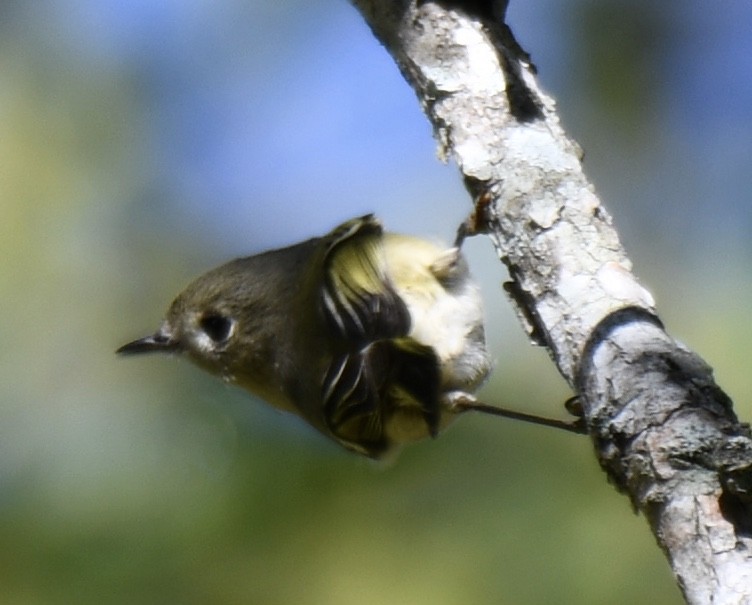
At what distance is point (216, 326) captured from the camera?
9.59ft

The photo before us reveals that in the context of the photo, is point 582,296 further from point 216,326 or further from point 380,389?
point 216,326

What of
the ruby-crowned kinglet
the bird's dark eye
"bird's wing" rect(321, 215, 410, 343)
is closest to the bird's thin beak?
the ruby-crowned kinglet

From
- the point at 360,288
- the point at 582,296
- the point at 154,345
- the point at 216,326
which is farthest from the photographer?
the point at 154,345

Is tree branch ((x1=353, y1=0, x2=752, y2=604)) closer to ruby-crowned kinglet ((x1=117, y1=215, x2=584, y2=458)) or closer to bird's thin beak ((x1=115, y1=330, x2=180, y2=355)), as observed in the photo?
ruby-crowned kinglet ((x1=117, y1=215, x2=584, y2=458))

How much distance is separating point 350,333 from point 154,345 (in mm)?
783

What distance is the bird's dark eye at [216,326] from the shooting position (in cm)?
290

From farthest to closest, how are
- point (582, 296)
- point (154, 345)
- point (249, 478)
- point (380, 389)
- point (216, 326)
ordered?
1. point (249, 478)
2. point (154, 345)
3. point (216, 326)
4. point (380, 389)
5. point (582, 296)

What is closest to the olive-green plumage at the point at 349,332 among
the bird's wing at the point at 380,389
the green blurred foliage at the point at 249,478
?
the bird's wing at the point at 380,389

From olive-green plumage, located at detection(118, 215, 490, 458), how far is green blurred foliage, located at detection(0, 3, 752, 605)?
48cm

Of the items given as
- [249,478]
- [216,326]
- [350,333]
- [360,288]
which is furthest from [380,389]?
[249,478]

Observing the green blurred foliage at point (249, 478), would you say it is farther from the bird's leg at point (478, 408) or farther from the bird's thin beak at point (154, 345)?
the bird's thin beak at point (154, 345)

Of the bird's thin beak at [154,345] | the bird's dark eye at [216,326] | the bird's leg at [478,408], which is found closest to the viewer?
the bird's leg at [478,408]

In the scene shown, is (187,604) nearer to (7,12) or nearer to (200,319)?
(200,319)

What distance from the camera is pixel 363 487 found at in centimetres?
398
